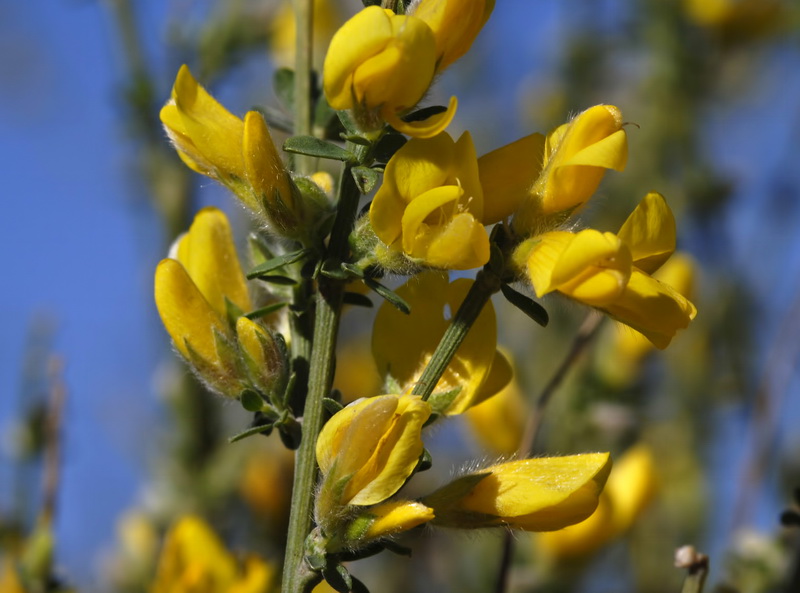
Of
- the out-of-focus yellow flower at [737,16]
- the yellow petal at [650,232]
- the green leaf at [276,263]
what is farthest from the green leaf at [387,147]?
the out-of-focus yellow flower at [737,16]

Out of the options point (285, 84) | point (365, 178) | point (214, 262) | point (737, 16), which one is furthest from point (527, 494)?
point (737, 16)

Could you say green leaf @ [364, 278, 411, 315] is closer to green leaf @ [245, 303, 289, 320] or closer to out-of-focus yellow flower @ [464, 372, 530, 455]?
green leaf @ [245, 303, 289, 320]

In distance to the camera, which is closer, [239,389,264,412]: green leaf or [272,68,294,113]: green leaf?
[239,389,264,412]: green leaf

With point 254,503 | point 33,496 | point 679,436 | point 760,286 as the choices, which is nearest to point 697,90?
point 760,286

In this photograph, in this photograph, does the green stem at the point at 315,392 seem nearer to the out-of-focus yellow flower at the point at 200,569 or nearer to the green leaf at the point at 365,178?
the green leaf at the point at 365,178

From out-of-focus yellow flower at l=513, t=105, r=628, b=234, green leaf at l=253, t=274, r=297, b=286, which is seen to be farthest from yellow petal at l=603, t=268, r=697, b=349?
green leaf at l=253, t=274, r=297, b=286

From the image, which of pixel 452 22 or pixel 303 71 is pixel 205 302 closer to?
pixel 303 71

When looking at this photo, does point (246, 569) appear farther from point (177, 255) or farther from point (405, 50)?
point (405, 50)
